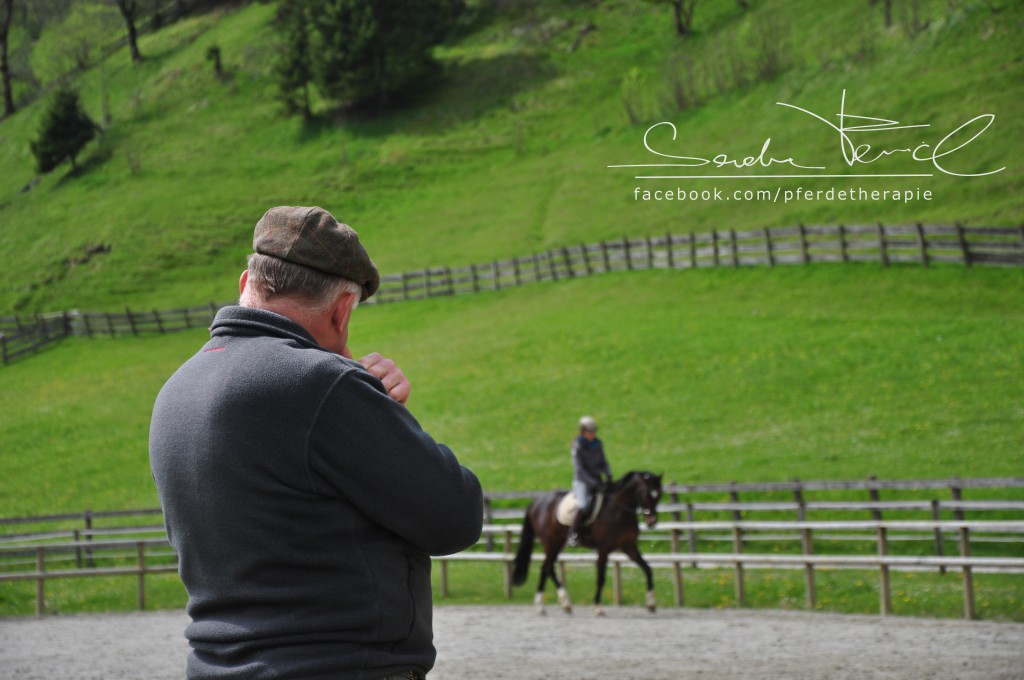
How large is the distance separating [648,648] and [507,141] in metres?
47.2

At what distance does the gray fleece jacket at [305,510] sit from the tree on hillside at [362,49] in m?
60.1

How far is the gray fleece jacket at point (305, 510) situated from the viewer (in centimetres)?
227

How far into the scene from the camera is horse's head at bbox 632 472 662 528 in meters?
14.2

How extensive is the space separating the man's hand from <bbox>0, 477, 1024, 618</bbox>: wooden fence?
11347 mm

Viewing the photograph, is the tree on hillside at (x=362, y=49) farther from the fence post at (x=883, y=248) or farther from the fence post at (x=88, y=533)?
the fence post at (x=88, y=533)

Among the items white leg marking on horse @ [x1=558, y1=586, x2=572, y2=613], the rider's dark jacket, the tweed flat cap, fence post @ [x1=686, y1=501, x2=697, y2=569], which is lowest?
white leg marking on horse @ [x1=558, y1=586, x2=572, y2=613]

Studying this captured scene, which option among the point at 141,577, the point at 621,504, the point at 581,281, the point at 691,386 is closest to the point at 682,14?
the point at 581,281

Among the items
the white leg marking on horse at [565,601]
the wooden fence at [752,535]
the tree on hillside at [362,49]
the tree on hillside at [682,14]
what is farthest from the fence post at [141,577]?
the tree on hillside at [682,14]

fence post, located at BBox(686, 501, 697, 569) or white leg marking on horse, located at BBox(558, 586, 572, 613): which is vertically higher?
fence post, located at BBox(686, 501, 697, 569)

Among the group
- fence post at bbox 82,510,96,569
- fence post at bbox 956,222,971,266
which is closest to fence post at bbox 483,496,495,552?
fence post at bbox 82,510,96,569

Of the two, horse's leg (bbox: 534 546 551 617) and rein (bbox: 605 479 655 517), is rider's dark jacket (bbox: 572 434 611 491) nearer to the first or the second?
rein (bbox: 605 479 655 517)

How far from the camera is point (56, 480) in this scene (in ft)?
69.9

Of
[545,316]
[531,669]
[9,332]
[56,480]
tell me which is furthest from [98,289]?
[531,669]

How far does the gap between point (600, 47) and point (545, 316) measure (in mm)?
34600
